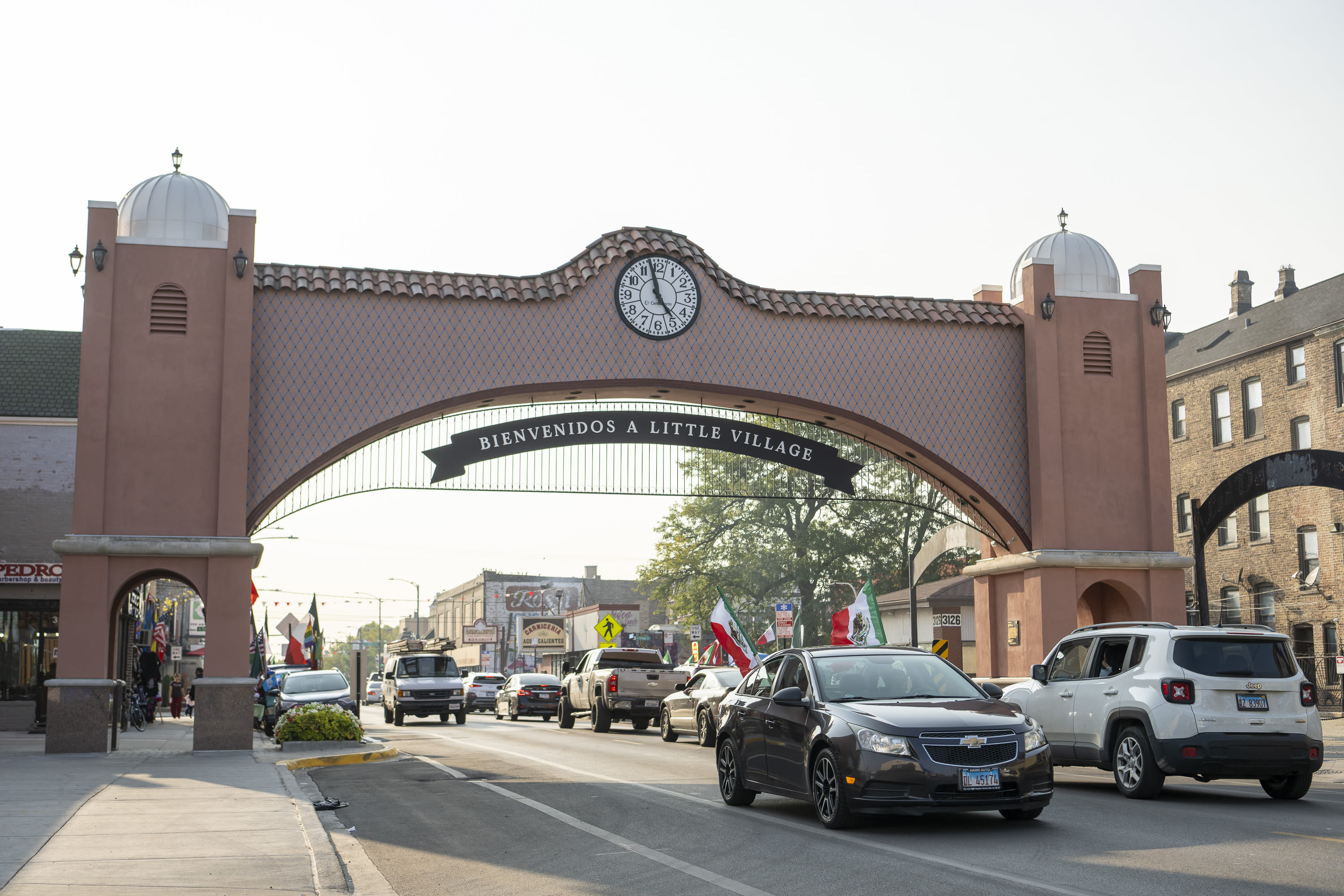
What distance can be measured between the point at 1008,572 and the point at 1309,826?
13.7 meters

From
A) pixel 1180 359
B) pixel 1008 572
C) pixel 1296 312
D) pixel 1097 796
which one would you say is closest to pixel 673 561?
pixel 1180 359

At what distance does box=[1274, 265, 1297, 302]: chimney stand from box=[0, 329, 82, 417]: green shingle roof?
1507 inches

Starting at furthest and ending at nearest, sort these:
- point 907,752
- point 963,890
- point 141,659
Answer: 1. point 141,659
2. point 907,752
3. point 963,890

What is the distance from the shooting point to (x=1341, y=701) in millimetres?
37500

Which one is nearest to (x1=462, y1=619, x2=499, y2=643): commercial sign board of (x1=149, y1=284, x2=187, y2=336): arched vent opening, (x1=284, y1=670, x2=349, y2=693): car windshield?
(x1=284, y1=670, x2=349, y2=693): car windshield

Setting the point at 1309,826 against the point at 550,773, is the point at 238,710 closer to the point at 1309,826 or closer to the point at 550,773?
the point at 550,773

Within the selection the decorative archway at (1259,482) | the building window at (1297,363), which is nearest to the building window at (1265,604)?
the building window at (1297,363)

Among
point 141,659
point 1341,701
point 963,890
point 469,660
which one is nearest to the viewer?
point 963,890

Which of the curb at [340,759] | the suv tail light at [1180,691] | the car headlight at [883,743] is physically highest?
the suv tail light at [1180,691]

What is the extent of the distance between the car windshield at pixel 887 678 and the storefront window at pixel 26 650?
2436 cm

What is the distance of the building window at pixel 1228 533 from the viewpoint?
145 feet

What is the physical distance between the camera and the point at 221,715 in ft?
66.7

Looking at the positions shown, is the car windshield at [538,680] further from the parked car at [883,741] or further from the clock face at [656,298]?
the parked car at [883,741]

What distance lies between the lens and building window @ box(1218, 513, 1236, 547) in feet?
145
